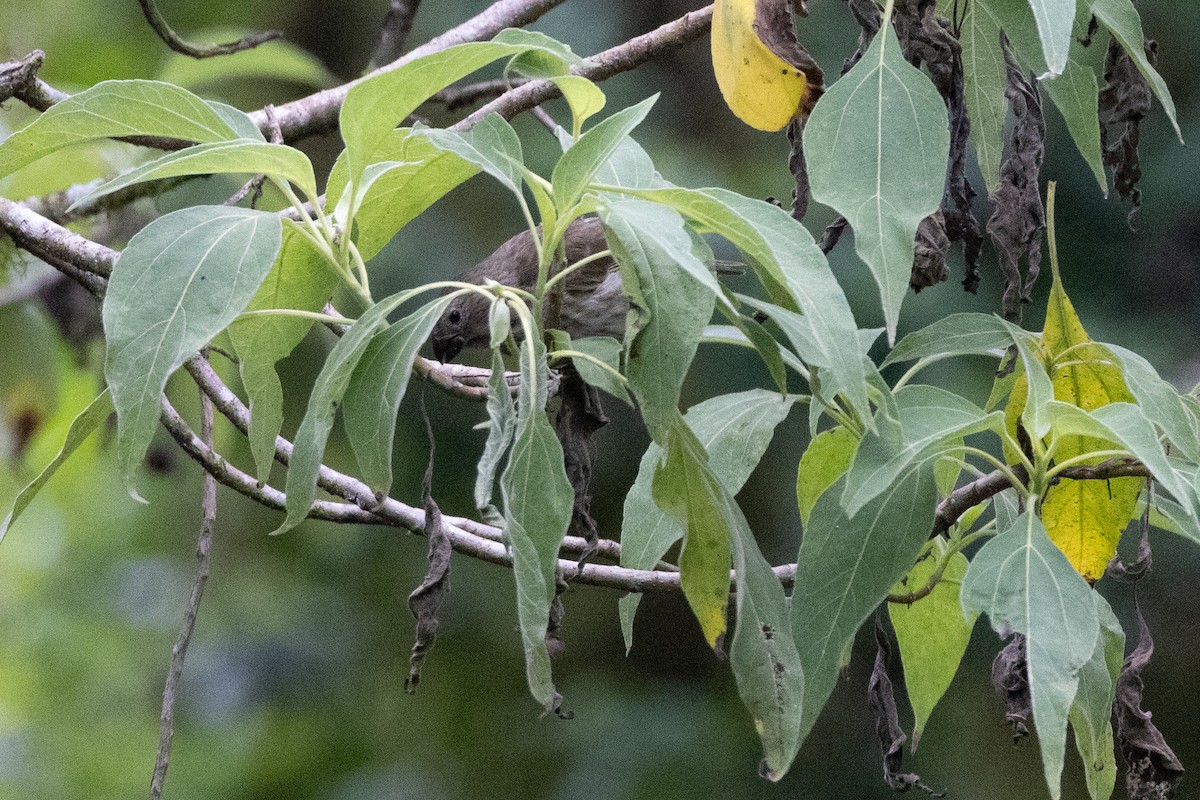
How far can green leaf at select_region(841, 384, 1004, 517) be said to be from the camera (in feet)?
3.51

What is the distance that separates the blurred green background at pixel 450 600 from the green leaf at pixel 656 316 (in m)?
2.42

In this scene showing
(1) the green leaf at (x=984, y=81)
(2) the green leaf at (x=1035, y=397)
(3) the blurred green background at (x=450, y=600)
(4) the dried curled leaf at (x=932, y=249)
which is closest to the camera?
(2) the green leaf at (x=1035, y=397)

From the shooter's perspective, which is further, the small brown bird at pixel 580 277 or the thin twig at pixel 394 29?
the small brown bird at pixel 580 277

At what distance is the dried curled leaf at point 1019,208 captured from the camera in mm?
1296

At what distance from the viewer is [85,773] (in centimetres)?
437

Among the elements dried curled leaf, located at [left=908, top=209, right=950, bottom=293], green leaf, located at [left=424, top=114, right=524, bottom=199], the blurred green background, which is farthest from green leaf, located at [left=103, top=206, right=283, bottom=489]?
the blurred green background

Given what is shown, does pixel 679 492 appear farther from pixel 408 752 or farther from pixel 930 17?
pixel 408 752

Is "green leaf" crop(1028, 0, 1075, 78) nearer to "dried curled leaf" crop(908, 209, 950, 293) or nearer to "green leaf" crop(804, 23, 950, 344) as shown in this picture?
"green leaf" crop(804, 23, 950, 344)

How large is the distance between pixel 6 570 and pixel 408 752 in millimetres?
1720

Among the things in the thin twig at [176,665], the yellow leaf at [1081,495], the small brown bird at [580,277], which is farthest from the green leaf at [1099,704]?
the small brown bird at [580,277]

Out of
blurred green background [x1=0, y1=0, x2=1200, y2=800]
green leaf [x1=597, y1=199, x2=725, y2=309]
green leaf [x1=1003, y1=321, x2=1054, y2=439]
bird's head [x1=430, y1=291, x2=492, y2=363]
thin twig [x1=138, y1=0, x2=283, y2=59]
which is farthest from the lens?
bird's head [x1=430, y1=291, x2=492, y2=363]

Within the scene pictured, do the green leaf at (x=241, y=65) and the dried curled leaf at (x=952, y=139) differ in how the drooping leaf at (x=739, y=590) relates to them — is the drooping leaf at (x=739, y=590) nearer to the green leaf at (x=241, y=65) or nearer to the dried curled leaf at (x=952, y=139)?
the dried curled leaf at (x=952, y=139)

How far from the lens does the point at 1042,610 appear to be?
108 centimetres

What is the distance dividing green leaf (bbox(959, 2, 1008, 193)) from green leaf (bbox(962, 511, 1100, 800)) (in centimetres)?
51
